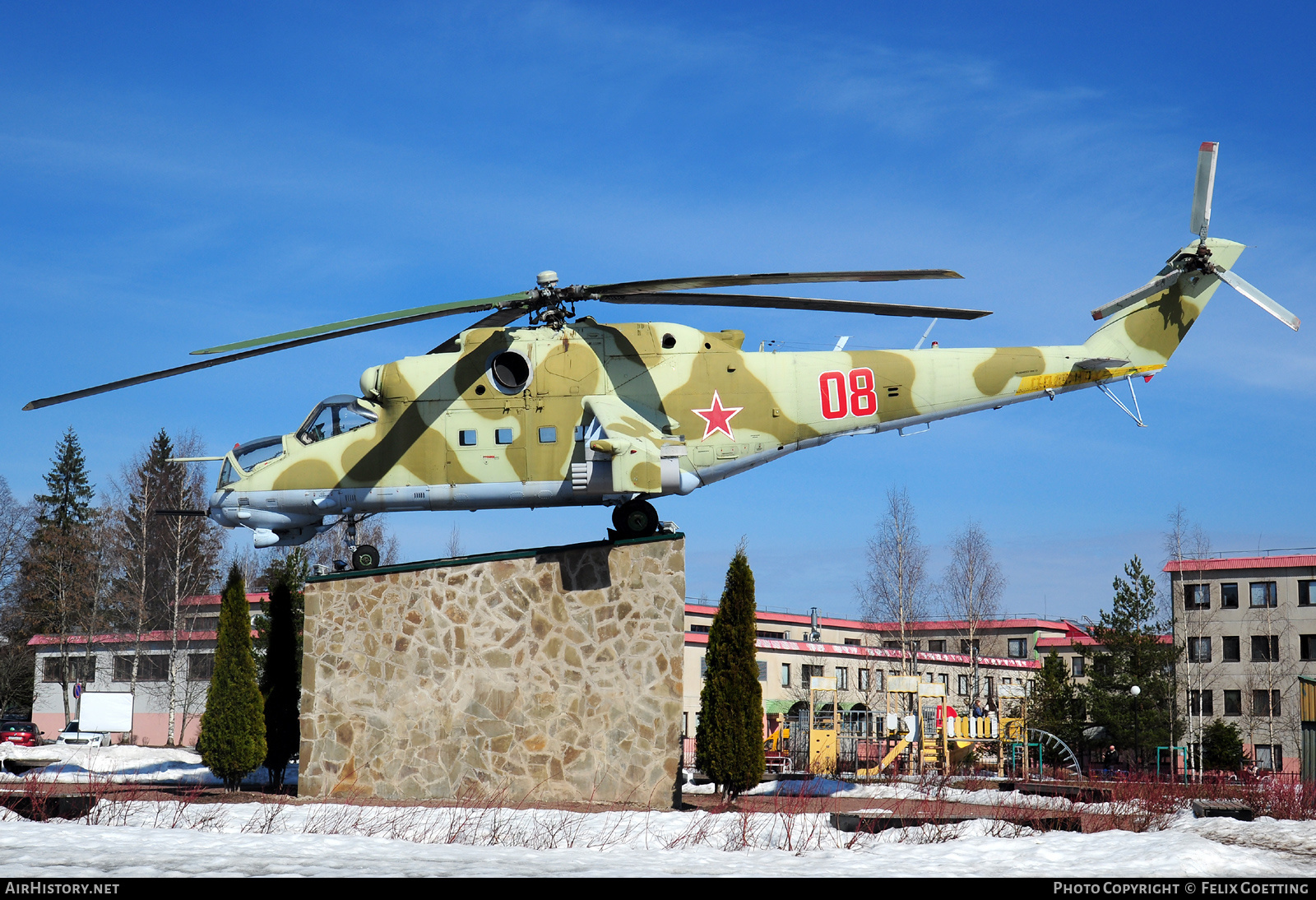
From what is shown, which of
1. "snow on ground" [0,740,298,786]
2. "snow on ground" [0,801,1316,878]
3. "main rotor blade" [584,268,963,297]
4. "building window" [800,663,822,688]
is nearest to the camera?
"snow on ground" [0,801,1316,878]

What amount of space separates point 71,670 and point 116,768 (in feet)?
98.6

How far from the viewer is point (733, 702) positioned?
16.5 meters

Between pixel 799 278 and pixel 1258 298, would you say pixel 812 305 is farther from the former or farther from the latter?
pixel 1258 298

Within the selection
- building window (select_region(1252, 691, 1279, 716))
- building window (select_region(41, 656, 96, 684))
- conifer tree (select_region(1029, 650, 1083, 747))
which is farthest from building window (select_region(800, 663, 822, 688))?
building window (select_region(41, 656, 96, 684))

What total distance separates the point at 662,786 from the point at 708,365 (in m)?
6.35

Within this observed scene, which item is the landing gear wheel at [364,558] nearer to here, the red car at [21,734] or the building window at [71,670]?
the red car at [21,734]

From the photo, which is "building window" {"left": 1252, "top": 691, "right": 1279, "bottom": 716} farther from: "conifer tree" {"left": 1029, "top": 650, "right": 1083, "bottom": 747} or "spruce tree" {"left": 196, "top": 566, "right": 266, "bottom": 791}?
"spruce tree" {"left": 196, "top": 566, "right": 266, "bottom": 791}

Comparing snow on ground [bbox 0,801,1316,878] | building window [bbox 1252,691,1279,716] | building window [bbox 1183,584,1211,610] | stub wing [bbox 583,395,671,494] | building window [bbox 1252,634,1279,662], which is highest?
stub wing [bbox 583,395,671,494]

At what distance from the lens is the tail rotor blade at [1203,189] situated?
62.2 ft

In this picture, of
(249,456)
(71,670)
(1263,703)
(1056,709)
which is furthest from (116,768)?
(1263,703)

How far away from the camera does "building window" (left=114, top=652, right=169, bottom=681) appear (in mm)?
50875

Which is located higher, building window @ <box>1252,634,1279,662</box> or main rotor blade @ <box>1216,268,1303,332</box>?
main rotor blade @ <box>1216,268,1303,332</box>

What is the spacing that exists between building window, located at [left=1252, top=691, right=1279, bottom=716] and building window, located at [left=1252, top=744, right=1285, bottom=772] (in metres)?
1.48
